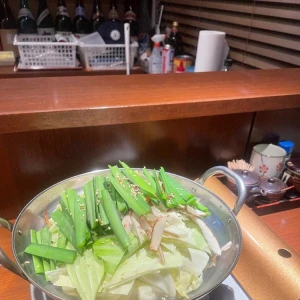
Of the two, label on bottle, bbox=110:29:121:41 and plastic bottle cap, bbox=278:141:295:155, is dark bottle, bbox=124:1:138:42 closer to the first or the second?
label on bottle, bbox=110:29:121:41

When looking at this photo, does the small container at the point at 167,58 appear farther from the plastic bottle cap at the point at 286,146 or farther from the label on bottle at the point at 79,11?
the plastic bottle cap at the point at 286,146

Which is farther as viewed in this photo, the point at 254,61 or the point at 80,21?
the point at 80,21

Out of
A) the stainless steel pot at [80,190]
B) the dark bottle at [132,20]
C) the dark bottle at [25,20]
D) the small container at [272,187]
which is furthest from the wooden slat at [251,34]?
the dark bottle at [25,20]

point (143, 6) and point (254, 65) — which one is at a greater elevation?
point (143, 6)

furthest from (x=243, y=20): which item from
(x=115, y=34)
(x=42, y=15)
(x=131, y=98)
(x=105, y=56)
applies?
(x=42, y=15)

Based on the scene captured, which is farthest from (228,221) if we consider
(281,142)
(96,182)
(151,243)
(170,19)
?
(170,19)

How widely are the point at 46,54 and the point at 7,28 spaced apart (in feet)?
2.07

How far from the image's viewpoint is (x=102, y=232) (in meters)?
0.61

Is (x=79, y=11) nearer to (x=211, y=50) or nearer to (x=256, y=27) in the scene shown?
(x=256, y=27)

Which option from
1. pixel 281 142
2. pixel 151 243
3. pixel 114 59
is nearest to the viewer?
pixel 151 243

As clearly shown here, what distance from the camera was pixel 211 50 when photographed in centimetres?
141

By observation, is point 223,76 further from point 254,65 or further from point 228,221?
point 254,65

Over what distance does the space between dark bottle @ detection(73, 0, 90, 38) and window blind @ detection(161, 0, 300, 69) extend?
0.94 metres

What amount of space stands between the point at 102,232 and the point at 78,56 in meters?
2.22
